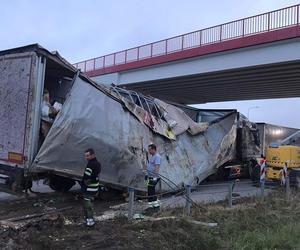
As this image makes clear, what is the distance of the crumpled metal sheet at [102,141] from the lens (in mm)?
11883

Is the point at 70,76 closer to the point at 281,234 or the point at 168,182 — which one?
the point at 168,182

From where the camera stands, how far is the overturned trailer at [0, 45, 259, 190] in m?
11.6

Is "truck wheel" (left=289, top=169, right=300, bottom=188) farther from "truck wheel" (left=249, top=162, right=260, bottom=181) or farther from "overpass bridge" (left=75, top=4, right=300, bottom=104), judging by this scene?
"overpass bridge" (left=75, top=4, right=300, bottom=104)

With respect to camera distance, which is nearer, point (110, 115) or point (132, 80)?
point (110, 115)

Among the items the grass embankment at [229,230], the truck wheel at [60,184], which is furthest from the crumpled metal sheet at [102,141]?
the grass embankment at [229,230]

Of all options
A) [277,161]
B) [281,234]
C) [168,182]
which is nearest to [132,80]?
[277,161]

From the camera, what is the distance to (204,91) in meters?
38.4

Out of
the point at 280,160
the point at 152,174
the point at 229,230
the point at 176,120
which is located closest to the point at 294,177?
the point at 280,160

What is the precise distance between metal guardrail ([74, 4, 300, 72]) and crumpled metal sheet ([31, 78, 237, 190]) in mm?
12515

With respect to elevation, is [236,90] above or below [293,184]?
above

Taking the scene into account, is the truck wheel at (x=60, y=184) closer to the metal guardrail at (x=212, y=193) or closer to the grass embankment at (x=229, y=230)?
the metal guardrail at (x=212, y=193)

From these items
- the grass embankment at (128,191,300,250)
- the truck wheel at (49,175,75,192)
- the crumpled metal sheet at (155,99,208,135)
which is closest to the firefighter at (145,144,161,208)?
the grass embankment at (128,191,300,250)

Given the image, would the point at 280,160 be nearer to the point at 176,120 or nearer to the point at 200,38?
the point at 176,120

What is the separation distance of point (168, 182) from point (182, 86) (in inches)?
896
